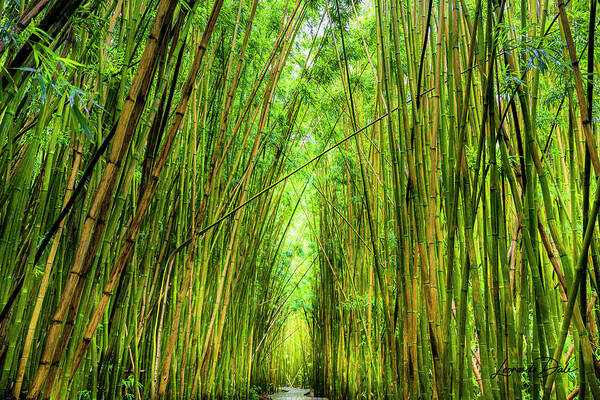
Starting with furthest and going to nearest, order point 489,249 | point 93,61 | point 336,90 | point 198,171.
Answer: point 336,90, point 198,171, point 93,61, point 489,249

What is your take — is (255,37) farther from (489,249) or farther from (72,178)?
(489,249)

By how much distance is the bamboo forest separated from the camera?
1061 mm

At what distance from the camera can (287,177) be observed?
2248 mm

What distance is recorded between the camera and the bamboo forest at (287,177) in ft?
3.48

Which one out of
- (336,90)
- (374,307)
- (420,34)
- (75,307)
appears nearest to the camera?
(75,307)

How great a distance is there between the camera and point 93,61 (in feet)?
6.07

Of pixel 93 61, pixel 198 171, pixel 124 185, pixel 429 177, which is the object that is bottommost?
pixel 124 185

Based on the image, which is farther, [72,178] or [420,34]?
[420,34]

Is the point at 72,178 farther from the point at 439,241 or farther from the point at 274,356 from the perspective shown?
the point at 274,356

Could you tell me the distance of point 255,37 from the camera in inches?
119

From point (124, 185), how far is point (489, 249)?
114 cm

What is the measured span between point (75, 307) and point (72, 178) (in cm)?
55


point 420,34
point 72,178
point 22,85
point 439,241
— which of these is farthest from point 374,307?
point 22,85

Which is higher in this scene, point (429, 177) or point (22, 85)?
point (22, 85)
